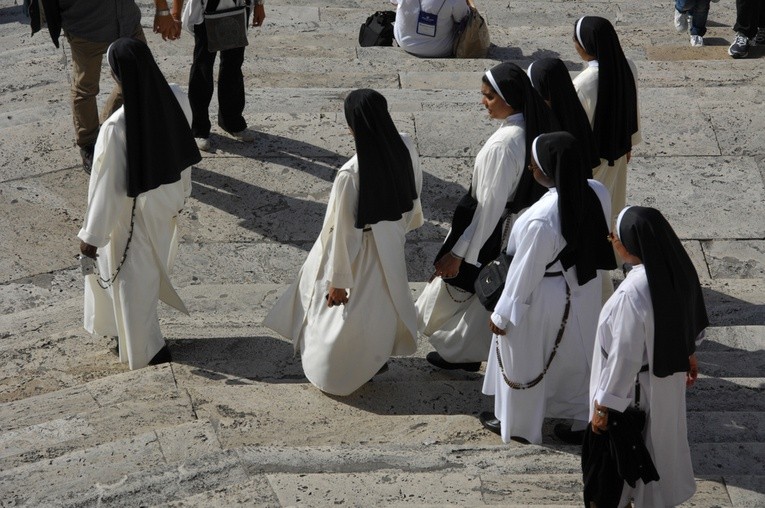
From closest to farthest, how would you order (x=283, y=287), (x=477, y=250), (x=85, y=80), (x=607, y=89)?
1. (x=477, y=250)
2. (x=607, y=89)
3. (x=283, y=287)
4. (x=85, y=80)

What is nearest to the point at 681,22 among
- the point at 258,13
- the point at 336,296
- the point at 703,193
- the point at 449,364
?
the point at 703,193

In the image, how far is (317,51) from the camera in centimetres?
1070

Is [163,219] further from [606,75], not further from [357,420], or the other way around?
[606,75]

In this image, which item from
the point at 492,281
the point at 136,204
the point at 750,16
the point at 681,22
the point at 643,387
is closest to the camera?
the point at 643,387

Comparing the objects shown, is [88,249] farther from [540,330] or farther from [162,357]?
[540,330]

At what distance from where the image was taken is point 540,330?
505cm

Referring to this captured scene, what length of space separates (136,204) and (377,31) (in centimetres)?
542

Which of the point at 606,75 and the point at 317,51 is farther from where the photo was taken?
the point at 317,51

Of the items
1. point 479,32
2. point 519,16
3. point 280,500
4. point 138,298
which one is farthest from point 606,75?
point 519,16

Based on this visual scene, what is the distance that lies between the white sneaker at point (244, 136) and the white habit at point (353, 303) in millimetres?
2796

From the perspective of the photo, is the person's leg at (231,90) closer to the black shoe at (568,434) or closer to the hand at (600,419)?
the black shoe at (568,434)

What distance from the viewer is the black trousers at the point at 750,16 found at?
999 centimetres

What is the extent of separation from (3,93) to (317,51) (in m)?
2.88

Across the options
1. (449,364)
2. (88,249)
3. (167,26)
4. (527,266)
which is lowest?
(449,364)
